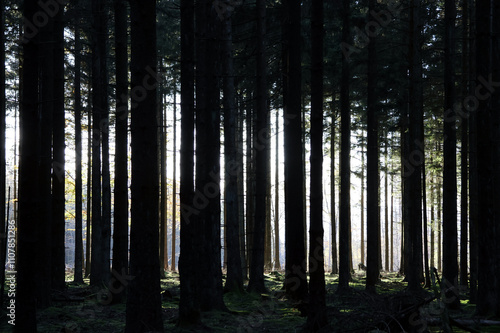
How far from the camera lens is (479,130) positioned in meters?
9.47

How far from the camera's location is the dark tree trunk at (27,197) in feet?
22.9

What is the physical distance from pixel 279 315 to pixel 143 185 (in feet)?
18.6

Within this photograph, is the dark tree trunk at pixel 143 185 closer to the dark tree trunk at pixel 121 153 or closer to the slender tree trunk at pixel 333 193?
the dark tree trunk at pixel 121 153

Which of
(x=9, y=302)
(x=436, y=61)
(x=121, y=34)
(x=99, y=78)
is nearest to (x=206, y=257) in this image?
(x=9, y=302)

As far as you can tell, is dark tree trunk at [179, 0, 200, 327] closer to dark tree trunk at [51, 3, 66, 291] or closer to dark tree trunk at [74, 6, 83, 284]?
dark tree trunk at [51, 3, 66, 291]

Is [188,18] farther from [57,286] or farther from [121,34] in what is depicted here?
[57,286]

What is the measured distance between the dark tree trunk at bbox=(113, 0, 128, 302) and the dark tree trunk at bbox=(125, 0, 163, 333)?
14.1 feet

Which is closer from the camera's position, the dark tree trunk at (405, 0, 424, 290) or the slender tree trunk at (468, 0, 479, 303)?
the dark tree trunk at (405, 0, 424, 290)

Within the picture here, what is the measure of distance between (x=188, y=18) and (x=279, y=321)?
668cm

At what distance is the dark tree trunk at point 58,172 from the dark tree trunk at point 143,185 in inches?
249

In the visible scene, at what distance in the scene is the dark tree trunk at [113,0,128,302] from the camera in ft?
37.8
